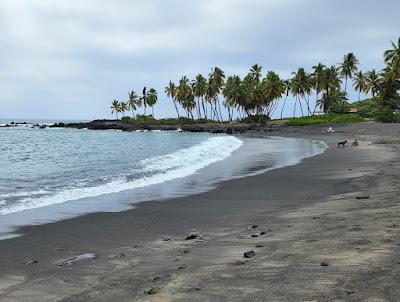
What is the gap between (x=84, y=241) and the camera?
8672mm

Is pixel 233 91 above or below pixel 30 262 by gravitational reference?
above

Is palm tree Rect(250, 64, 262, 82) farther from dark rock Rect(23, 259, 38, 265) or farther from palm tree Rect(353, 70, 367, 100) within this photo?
dark rock Rect(23, 259, 38, 265)

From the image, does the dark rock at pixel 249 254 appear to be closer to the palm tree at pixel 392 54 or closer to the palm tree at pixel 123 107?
the palm tree at pixel 392 54

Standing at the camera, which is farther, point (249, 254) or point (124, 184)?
point (124, 184)

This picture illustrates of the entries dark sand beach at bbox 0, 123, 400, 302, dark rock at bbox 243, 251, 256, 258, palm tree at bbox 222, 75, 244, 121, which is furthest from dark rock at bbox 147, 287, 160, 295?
palm tree at bbox 222, 75, 244, 121

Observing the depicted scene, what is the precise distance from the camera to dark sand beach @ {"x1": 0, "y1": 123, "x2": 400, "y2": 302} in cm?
493

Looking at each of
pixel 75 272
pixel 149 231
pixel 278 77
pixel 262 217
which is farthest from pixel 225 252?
pixel 278 77

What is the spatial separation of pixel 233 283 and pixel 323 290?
1.05m

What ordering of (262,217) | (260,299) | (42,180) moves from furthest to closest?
(42,180) → (262,217) → (260,299)

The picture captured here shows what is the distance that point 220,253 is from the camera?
693 cm

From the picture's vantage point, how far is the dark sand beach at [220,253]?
493 centimetres

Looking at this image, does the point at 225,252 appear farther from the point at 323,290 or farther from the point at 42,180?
the point at 42,180

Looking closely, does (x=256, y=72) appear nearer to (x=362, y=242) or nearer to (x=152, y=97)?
(x=152, y=97)

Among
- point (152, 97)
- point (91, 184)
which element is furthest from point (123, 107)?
point (91, 184)
